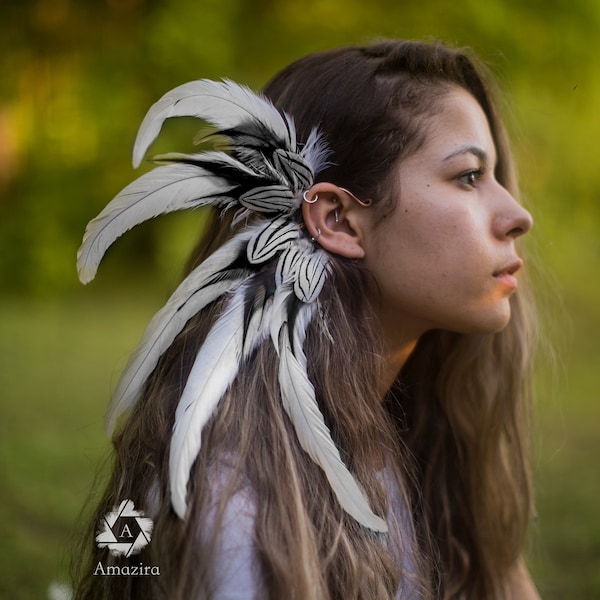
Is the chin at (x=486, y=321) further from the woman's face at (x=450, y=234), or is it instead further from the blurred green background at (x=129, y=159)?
the blurred green background at (x=129, y=159)

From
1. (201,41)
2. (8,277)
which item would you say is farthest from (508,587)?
(8,277)

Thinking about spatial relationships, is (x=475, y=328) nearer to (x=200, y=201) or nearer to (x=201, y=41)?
(x=200, y=201)

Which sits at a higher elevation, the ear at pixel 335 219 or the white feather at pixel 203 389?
the ear at pixel 335 219

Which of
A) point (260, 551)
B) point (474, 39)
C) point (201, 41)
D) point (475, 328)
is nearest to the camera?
point (260, 551)

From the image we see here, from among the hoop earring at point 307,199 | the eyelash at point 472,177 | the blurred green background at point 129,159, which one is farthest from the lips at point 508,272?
the blurred green background at point 129,159

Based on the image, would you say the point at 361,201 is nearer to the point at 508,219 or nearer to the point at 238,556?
the point at 508,219

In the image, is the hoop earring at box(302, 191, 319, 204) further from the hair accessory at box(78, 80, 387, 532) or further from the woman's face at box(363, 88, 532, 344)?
the woman's face at box(363, 88, 532, 344)

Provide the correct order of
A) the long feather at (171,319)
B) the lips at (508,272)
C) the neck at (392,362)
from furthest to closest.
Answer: the neck at (392,362), the lips at (508,272), the long feather at (171,319)

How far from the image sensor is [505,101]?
2037 millimetres

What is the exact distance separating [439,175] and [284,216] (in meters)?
0.34

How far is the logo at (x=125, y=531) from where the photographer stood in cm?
150

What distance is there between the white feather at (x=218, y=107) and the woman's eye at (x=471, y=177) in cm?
37

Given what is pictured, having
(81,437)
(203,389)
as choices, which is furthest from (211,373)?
(81,437)

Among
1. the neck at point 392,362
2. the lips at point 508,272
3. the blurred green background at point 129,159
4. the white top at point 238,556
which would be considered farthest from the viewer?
the blurred green background at point 129,159
